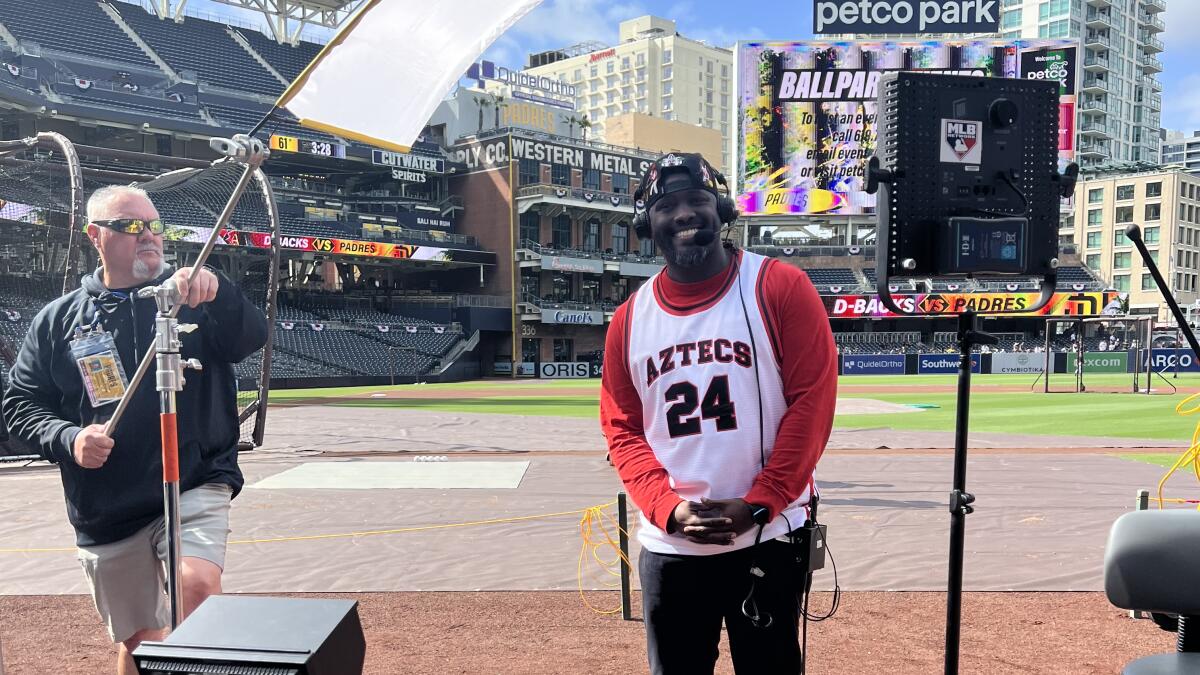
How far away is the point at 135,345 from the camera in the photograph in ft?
11.5

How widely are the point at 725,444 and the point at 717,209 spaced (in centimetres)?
81

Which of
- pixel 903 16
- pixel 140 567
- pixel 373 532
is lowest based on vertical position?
pixel 373 532

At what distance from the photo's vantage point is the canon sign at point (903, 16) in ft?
167

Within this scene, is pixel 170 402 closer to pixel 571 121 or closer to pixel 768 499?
pixel 768 499

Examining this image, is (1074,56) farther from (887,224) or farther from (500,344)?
(887,224)

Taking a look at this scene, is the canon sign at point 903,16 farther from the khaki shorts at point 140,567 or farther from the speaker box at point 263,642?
the speaker box at point 263,642

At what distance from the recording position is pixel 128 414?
3.42 m

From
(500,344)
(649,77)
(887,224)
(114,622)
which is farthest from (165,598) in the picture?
(649,77)

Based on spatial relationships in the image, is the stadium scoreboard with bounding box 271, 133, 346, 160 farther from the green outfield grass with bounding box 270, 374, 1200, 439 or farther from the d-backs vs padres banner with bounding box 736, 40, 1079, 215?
the d-backs vs padres banner with bounding box 736, 40, 1079, 215

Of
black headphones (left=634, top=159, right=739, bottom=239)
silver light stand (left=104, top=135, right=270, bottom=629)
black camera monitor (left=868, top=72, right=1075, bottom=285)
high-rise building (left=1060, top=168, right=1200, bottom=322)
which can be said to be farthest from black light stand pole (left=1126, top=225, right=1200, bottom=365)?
high-rise building (left=1060, top=168, right=1200, bottom=322)

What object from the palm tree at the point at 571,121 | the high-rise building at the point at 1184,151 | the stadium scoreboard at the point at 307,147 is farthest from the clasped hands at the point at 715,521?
the high-rise building at the point at 1184,151

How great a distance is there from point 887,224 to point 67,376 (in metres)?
3.29

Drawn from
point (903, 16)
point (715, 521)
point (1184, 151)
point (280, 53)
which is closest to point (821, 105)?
point (903, 16)

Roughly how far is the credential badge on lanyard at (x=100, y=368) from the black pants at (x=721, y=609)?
2154 millimetres
